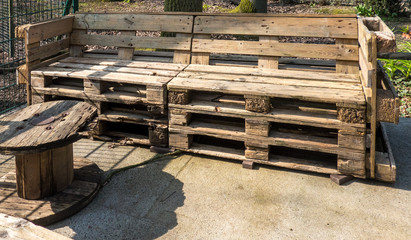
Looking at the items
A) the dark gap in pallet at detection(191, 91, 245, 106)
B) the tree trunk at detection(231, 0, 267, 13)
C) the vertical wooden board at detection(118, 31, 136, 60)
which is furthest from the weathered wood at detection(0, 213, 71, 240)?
the tree trunk at detection(231, 0, 267, 13)

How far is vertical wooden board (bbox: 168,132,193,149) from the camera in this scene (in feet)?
14.9

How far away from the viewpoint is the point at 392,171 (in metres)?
3.88

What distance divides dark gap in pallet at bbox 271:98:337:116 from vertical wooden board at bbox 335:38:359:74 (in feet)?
2.14

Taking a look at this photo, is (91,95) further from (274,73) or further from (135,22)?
(274,73)

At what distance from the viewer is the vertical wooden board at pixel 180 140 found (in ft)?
14.9

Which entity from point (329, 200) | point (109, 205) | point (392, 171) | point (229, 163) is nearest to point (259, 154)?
point (229, 163)

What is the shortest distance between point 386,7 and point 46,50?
10.3 metres

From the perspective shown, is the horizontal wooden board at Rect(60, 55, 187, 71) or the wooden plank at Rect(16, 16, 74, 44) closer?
the wooden plank at Rect(16, 16, 74, 44)

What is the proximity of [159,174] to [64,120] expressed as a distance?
1.14m

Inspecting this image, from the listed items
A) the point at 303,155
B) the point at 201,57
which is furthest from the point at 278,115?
the point at 201,57

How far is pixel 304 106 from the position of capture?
4.30 meters

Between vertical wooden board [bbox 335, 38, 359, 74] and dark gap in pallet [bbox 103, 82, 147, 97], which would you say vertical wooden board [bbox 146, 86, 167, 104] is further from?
vertical wooden board [bbox 335, 38, 359, 74]

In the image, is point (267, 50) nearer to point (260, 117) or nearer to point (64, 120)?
point (260, 117)

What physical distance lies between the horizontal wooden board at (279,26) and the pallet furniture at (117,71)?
12.0 inches
